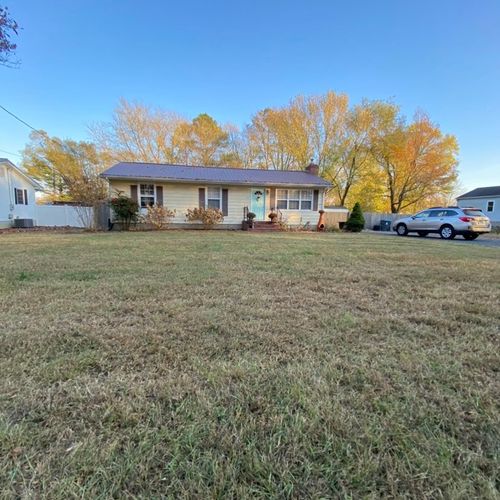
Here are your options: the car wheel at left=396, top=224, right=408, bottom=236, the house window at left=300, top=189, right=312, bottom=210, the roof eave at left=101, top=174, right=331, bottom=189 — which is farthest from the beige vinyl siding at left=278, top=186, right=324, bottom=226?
the car wheel at left=396, top=224, right=408, bottom=236

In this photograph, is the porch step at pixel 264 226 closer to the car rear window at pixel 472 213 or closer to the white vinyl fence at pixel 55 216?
the car rear window at pixel 472 213

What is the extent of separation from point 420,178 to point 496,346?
26349mm

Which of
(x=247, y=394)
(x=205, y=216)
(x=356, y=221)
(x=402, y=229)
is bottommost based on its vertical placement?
(x=247, y=394)

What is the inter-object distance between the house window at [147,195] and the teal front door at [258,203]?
5.47 meters

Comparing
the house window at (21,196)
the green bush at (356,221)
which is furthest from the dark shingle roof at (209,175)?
the house window at (21,196)

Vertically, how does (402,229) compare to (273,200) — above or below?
below

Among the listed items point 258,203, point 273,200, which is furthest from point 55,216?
point 273,200

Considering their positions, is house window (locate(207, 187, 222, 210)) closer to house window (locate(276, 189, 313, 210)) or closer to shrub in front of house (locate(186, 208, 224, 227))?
shrub in front of house (locate(186, 208, 224, 227))

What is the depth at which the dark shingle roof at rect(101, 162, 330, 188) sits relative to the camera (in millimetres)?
13522

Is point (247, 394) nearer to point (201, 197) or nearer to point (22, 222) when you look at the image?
point (201, 197)

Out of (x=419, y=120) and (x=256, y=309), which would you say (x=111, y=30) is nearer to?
(x=256, y=309)

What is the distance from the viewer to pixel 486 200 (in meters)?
26.2

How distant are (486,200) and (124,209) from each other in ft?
107

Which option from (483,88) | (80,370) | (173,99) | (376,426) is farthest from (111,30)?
(483,88)
